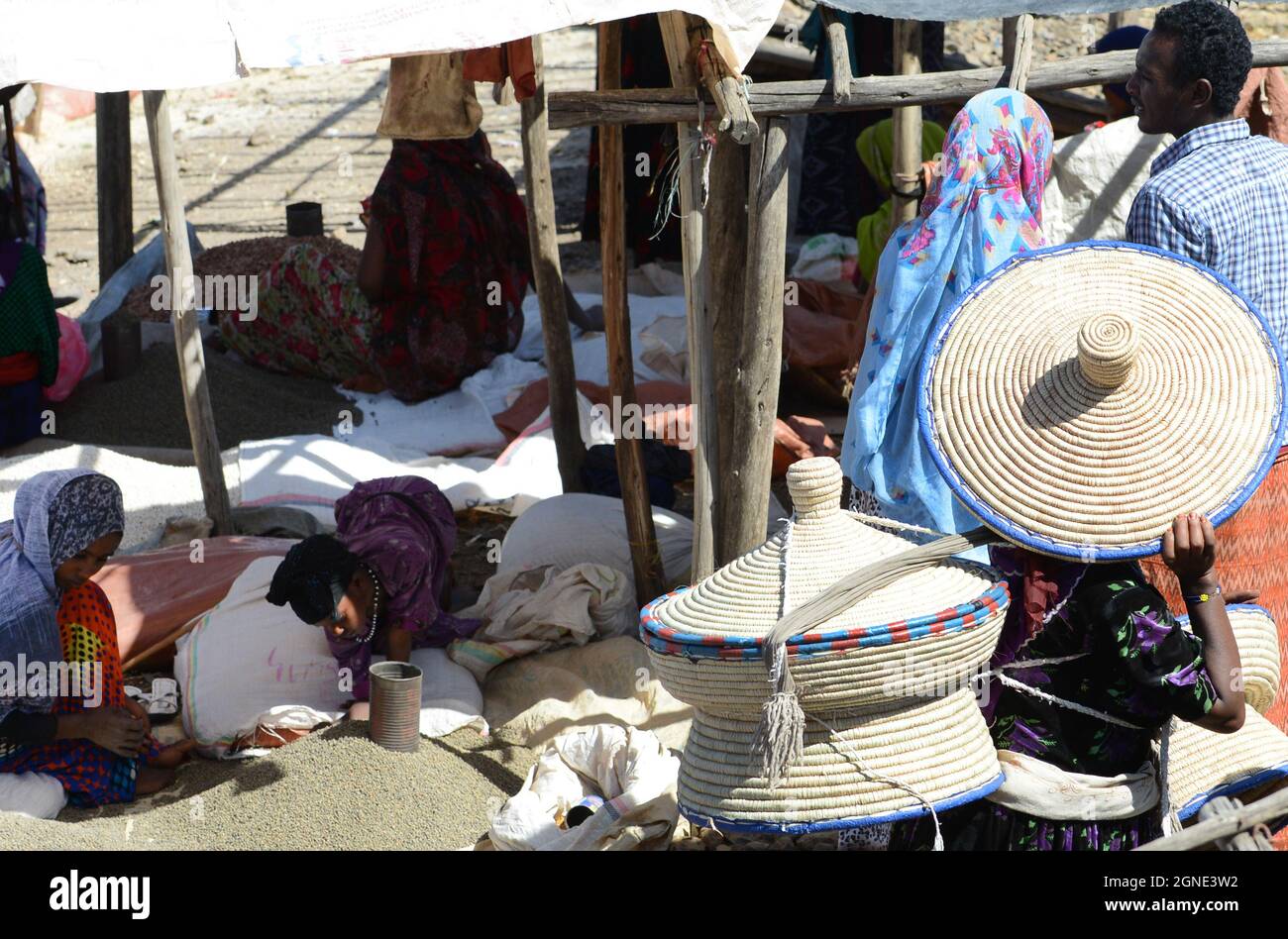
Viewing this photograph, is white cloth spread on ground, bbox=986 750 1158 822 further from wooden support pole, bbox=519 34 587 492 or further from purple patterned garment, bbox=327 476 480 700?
wooden support pole, bbox=519 34 587 492

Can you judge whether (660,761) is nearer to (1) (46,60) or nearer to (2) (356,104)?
(1) (46,60)

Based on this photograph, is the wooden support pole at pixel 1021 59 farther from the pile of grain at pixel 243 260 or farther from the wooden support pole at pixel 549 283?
the pile of grain at pixel 243 260

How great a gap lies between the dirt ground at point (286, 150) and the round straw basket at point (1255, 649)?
22.8 feet

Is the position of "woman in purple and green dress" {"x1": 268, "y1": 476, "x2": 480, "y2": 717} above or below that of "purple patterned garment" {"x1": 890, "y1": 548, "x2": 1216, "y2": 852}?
below

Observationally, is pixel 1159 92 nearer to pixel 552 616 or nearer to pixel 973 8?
pixel 973 8

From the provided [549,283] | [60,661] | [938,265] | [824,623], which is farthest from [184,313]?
[824,623]

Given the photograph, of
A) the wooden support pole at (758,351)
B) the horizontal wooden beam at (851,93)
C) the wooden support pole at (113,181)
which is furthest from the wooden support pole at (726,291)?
the wooden support pole at (113,181)

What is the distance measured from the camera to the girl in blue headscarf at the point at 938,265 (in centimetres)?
335

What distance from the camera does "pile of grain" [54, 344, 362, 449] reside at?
6488 mm

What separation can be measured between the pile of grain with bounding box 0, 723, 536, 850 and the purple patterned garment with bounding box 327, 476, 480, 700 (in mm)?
319

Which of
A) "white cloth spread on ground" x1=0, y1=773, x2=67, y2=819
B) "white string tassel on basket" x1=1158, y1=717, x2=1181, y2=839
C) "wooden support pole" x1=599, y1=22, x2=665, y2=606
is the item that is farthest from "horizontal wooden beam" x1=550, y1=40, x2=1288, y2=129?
"white cloth spread on ground" x1=0, y1=773, x2=67, y2=819

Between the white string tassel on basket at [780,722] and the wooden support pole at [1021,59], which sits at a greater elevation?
the wooden support pole at [1021,59]
